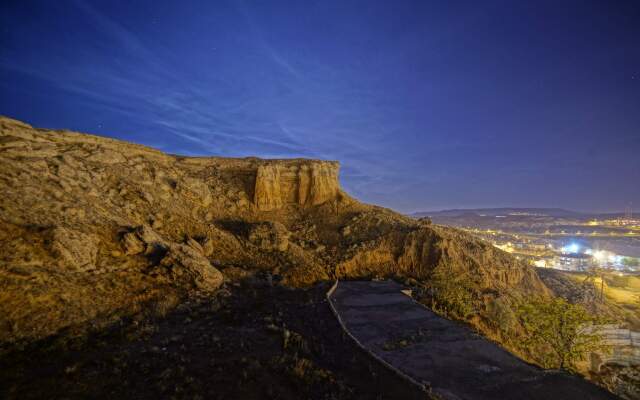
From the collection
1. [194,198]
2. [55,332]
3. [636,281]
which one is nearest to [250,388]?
[55,332]

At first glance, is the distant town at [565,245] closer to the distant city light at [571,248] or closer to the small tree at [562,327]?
the distant city light at [571,248]

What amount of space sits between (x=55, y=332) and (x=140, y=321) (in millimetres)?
2276

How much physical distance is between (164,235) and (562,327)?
822 inches

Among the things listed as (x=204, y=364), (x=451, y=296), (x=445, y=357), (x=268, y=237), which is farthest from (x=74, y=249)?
(x=451, y=296)

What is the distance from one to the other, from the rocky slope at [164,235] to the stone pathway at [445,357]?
628 cm

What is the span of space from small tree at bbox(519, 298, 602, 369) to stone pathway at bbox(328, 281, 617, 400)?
338cm

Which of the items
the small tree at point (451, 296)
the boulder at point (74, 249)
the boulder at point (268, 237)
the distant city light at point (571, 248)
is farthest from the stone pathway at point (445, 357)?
the distant city light at point (571, 248)

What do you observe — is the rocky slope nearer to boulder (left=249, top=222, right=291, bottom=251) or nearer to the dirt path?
boulder (left=249, top=222, right=291, bottom=251)

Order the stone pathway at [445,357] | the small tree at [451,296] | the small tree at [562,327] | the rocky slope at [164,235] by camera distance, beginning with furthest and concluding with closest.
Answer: the small tree at [451,296]
the small tree at [562,327]
the rocky slope at [164,235]
the stone pathway at [445,357]

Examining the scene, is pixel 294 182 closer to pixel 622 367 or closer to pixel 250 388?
pixel 250 388

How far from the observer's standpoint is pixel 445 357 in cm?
1054

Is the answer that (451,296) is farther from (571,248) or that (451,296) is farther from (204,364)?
(571,248)

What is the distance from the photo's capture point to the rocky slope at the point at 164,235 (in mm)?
10312

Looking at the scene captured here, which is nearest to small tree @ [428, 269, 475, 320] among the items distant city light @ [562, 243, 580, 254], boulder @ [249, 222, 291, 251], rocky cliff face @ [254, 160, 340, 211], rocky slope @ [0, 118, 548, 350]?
rocky slope @ [0, 118, 548, 350]
